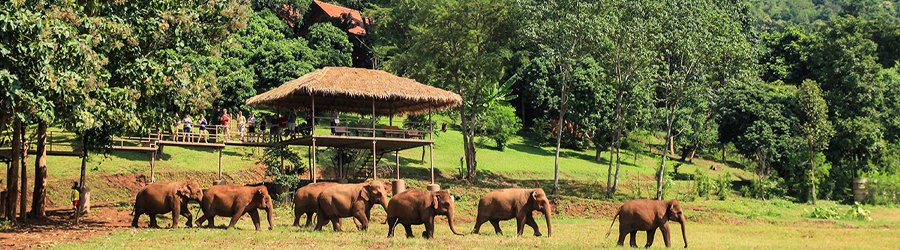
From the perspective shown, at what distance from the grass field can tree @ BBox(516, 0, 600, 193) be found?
6646mm

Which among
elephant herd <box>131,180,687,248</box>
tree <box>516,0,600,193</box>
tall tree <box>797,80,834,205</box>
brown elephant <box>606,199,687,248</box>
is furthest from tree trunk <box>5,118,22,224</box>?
tall tree <box>797,80,834,205</box>

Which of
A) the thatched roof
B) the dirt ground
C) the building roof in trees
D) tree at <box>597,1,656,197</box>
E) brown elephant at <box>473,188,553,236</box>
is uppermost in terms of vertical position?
the building roof in trees

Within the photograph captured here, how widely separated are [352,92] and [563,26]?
1191 cm

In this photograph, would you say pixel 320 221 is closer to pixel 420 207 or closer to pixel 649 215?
pixel 420 207

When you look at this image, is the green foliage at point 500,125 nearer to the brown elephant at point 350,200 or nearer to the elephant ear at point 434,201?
the brown elephant at point 350,200

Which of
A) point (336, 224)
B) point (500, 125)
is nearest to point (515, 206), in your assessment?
point (336, 224)

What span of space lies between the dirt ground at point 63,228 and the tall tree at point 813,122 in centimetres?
3484

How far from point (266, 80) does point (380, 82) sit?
65.2 ft

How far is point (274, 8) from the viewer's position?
60.8 meters

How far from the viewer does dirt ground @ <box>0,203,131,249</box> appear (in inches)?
704

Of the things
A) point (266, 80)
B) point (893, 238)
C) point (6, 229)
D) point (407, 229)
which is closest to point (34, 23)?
point (6, 229)

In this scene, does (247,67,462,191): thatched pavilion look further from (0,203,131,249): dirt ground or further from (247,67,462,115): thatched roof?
(0,203,131,249): dirt ground

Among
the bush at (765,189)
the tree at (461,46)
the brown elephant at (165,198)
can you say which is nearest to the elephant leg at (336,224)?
the brown elephant at (165,198)

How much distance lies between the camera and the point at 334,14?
63.0m
